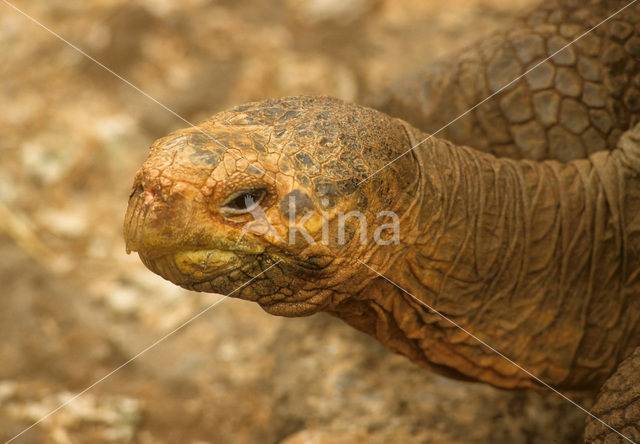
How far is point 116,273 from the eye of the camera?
15.3 ft

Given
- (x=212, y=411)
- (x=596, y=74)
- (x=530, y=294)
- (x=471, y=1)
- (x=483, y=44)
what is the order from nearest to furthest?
(x=530, y=294) < (x=596, y=74) < (x=483, y=44) < (x=212, y=411) < (x=471, y=1)

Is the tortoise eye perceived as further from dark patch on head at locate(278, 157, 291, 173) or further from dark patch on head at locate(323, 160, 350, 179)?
dark patch on head at locate(323, 160, 350, 179)

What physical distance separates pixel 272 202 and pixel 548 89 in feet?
5.39

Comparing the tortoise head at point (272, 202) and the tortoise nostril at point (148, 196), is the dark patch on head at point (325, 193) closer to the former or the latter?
the tortoise head at point (272, 202)

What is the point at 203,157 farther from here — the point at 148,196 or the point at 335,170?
the point at 335,170

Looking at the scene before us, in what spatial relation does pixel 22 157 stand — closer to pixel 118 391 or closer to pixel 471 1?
pixel 118 391

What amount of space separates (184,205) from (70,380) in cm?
260

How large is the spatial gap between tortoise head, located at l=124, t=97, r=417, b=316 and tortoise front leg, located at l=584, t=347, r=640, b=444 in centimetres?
89

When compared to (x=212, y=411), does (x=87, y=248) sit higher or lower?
higher

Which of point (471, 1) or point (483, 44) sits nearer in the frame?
point (483, 44)

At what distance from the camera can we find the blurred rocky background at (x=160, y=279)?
128 inches

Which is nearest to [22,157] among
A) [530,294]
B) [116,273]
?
[116,273]

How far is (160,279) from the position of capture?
4.63m

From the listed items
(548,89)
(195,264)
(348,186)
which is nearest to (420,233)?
(348,186)
